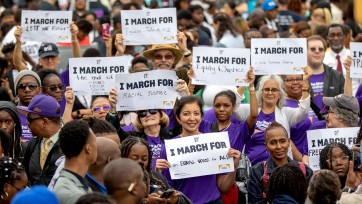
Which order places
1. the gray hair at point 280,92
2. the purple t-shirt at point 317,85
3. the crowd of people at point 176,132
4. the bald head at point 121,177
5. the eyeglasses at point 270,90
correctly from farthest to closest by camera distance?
the purple t-shirt at point 317,85
the gray hair at point 280,92
the eyeglasses at point 270,90
the crowd of people at point 176,132
the bald head at point 121,177

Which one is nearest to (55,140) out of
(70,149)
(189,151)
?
(189,151)

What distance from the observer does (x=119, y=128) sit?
40.2 ft

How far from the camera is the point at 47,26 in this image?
15.8 m

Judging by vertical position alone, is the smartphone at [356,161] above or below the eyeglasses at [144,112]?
below

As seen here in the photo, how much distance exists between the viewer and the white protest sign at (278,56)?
14.2m

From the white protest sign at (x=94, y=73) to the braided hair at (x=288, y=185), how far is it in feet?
15.2

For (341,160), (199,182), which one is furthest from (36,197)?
(341,160)

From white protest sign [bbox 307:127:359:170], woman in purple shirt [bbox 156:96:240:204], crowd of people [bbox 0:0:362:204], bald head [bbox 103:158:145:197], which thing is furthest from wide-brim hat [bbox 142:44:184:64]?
bald head [bbox 103:158:145:197]

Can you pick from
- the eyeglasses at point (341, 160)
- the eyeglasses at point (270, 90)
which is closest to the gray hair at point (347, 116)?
the eyeglasses at point (270, 90)

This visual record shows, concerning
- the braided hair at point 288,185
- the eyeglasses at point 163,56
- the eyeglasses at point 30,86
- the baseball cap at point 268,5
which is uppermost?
the baseball cap at point 268,5

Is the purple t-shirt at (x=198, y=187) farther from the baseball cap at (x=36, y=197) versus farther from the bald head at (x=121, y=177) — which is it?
the baseball cap at (x=36, y=197)

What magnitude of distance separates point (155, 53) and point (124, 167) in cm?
648

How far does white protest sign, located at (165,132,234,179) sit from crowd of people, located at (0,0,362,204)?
108 mm

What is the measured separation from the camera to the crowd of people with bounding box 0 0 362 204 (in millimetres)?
8477
